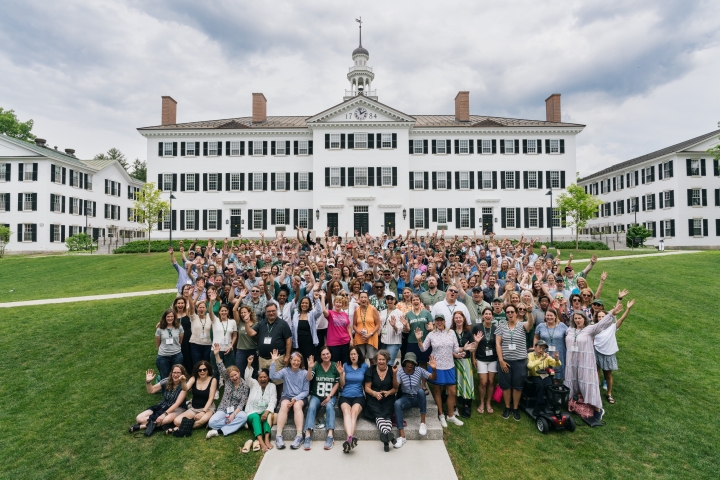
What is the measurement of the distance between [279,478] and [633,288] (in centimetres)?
1512

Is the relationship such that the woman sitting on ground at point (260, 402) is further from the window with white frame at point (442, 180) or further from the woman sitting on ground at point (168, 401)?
the window with white frame at point (442, 180)

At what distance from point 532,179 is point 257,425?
111 ft

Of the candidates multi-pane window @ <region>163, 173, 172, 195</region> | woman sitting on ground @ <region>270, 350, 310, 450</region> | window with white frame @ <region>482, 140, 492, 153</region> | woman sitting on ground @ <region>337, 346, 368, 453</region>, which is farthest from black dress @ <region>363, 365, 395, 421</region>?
multi-pane window @ <region>163, 173, 172, 195</region>

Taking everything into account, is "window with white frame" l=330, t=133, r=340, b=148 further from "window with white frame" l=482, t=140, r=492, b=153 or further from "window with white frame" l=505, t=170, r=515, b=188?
"window with white frame" l=505, t=170, r=515, b=188

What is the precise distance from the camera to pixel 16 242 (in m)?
34.2

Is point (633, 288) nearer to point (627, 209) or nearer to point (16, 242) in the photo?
point (627, 209)

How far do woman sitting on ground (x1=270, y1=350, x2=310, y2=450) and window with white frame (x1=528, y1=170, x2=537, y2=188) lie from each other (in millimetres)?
32862

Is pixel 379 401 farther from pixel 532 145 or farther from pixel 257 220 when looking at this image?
pixel 532 145

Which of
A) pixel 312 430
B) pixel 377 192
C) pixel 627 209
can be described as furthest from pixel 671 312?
pixel 627 209

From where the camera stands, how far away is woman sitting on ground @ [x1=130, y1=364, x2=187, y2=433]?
22.3 ft

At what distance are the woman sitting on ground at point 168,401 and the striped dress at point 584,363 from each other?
271 inches

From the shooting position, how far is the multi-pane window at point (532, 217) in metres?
34.5

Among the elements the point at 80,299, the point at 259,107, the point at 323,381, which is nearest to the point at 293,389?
the point at 323,381

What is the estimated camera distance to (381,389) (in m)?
6.69
